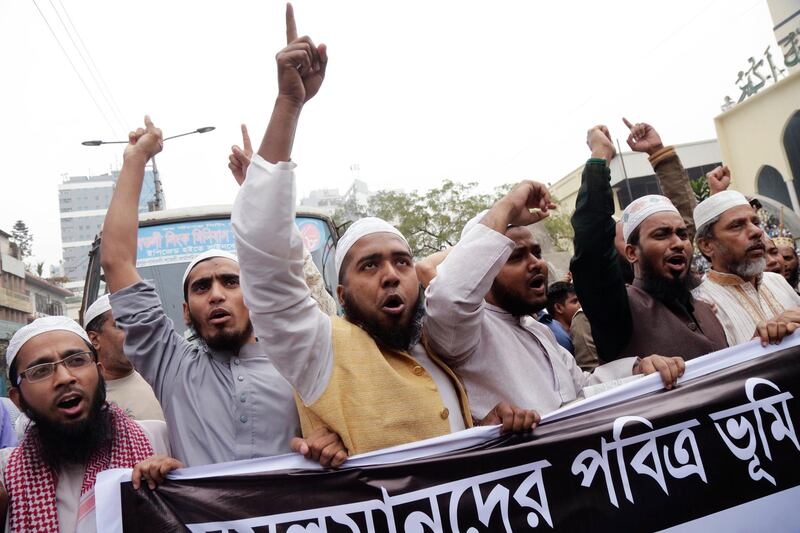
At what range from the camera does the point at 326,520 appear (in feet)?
6.22

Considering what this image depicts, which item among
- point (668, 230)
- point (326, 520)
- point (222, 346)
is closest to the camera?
point (326, 520)

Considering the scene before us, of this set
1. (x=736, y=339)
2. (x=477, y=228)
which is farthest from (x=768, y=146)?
(x=477, y=228)

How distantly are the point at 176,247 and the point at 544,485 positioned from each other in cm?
435

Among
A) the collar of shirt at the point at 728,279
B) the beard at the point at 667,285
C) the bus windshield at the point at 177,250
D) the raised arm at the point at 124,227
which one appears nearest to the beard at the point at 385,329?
the raised arm at the point at 124,227

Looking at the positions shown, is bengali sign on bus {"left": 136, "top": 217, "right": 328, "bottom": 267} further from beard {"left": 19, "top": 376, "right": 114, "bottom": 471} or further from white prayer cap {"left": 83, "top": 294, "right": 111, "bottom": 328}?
beard {"left": 19, "top": 376, "right": 114, "bottom": 471}

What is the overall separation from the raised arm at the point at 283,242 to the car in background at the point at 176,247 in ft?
11.3

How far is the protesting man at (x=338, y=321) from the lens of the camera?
178 centimetres

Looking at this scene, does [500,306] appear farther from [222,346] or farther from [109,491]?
[109,491]

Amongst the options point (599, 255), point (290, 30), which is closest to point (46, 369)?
point (290, 30)

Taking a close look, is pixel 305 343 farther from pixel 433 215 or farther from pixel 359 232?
pixel 433 215

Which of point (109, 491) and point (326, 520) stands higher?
point (109, 491)

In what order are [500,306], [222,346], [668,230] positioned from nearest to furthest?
1. [222,346]
2. [500,306]
3. [668,230]

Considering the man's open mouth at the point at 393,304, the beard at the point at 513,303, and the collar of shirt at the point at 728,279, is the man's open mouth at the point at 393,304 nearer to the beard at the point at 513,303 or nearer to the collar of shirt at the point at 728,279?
the beard at the point at 513,303

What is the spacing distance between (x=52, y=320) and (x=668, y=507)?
7.35 ft
